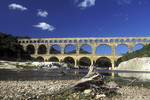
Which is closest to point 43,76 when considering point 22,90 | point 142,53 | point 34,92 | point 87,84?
point 22,90

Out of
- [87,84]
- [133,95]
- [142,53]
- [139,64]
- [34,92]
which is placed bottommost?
[133,95]

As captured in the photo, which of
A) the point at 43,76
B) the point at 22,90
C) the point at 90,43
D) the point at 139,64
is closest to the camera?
the point at 22,90

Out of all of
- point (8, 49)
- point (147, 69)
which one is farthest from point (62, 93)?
point (8, 49)

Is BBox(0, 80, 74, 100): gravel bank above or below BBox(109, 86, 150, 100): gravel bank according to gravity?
above

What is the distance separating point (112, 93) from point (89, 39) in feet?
160

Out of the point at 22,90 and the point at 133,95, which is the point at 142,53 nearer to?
the point at 133,95

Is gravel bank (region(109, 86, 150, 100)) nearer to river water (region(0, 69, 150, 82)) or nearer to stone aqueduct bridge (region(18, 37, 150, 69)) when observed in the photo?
river water (region(0, 69, 150, 82))

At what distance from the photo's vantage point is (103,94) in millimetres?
4738

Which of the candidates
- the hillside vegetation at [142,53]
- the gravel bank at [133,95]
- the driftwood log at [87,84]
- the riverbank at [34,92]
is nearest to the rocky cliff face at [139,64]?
the hillside vegetation at [142,53]

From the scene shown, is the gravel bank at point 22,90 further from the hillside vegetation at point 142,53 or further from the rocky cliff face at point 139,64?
the hillside vegetation at point 142,53

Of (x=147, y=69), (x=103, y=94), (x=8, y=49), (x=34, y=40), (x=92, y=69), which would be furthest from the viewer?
(x=34, y=40)

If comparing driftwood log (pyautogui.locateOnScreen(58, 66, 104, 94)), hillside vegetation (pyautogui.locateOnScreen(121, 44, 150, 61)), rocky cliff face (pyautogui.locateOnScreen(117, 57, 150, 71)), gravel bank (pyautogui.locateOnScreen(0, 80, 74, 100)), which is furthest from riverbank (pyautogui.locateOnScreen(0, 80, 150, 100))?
hillside vegetation (pyautogui.locateOnScreen(121, 44, 150, 61))

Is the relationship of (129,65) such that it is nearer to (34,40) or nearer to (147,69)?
(147,69)

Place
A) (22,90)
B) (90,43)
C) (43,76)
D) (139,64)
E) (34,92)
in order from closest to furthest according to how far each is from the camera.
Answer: (34,92), (22,90), (43,76), (139,64), (90,43)
